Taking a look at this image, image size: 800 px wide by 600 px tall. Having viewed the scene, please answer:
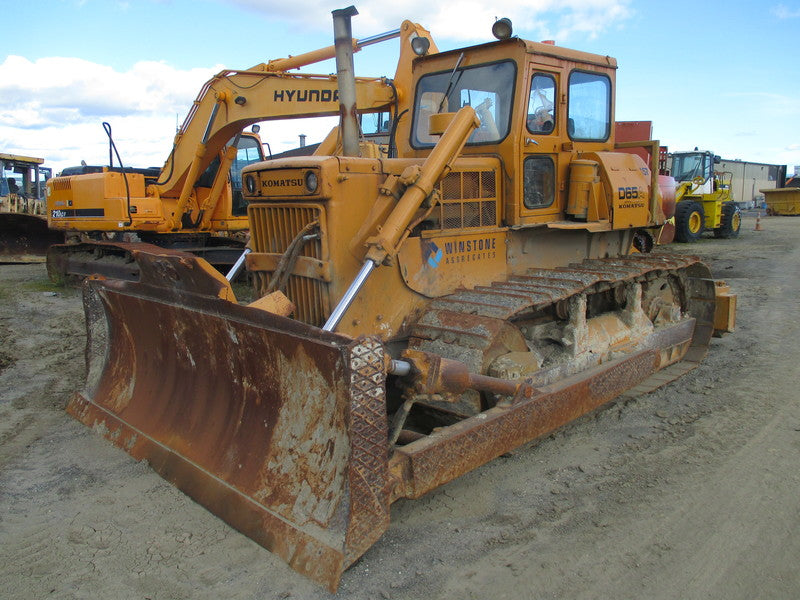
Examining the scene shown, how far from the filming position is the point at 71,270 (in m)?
10.5

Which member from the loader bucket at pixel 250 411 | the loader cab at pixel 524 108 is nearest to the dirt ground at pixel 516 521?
the loader bucket at pixel 250 411

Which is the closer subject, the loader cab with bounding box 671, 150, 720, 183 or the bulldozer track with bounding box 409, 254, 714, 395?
the bulldozer track with bounding box 409, 254, 714, 395

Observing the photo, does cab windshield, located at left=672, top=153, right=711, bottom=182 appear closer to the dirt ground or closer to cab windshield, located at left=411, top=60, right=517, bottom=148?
the dirt ground

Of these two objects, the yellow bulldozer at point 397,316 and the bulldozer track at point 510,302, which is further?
the bulldozer track at point 510,302

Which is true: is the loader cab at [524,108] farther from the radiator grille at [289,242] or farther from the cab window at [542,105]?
the radiator grille at [289,242]

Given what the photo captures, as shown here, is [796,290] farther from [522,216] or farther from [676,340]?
[522,216]

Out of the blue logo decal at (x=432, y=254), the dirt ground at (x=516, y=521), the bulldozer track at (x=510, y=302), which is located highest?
the blue logo decal at (x=432, y=254)

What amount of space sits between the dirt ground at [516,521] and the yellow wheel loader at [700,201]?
14.3 meters

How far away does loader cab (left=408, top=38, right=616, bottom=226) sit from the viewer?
185 inches

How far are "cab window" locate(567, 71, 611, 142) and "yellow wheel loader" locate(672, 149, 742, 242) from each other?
13.8 meters

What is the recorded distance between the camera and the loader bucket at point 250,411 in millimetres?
2861

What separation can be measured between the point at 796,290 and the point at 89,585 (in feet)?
34.9

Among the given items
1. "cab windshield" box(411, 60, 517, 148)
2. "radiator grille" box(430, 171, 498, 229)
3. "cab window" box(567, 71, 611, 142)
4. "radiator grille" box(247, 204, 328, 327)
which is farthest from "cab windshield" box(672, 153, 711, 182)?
"radiator grille" box(247, 204, 328, 327)

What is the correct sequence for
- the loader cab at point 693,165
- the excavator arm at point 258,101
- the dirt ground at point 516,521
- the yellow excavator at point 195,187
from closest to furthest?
the dirt ground at point 516,521, the excavator arm at point 258,101, the yellow excavator at point 195,187, the loader cab at point 693,165
